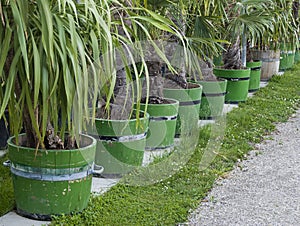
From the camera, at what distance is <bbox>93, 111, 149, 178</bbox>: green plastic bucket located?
3424 mm

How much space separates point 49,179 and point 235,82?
3.79 metres

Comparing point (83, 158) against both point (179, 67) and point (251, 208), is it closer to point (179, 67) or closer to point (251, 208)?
point (251, 208)

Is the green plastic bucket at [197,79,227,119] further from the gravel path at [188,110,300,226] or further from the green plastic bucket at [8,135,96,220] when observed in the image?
the green plastic bucket at [8,135,96,220]

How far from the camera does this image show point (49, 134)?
282 cm

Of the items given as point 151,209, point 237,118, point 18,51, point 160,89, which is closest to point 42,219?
point 151,209

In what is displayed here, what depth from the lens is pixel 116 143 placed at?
11.3ft

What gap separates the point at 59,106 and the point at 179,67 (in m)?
2.36

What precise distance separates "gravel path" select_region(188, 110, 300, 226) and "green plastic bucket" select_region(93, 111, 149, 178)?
0.60 metres

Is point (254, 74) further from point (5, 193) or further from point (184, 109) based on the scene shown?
point (5, 193)

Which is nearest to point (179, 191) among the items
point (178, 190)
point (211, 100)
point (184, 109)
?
point (178, 190)

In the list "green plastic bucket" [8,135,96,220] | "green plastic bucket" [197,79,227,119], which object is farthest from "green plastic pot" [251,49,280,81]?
"green plastic bucket" [8,135,96,220]

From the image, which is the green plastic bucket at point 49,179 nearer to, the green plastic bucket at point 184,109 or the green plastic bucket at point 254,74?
the green plastic bucket at point 184,109

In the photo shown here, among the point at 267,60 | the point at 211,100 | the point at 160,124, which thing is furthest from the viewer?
the point at 267,60

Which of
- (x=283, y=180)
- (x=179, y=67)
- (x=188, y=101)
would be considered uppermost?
(x=179, y=67)
